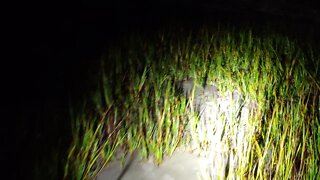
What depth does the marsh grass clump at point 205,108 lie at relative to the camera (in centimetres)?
114

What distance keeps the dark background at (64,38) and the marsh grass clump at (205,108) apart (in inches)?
3.5

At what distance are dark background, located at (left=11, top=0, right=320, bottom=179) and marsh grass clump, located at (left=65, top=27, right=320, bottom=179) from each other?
0.09 metres

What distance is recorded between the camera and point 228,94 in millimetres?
1452

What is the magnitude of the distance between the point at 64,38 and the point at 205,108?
796 millimetres

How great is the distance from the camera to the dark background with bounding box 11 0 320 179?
1100 millimetres

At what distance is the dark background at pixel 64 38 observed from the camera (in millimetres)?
1100

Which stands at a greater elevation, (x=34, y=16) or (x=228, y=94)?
(x=34, y=16)

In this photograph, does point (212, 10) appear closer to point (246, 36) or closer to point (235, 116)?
point (246, 36)

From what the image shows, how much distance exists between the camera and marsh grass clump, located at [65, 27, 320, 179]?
114 cm

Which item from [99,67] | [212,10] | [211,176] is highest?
[212,10]

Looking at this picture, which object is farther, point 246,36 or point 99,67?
point 246,36

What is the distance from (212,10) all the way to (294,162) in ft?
4.58

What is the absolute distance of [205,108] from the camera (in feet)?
4.53

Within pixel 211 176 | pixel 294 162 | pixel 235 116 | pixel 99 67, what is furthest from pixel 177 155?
pixel 99 67
